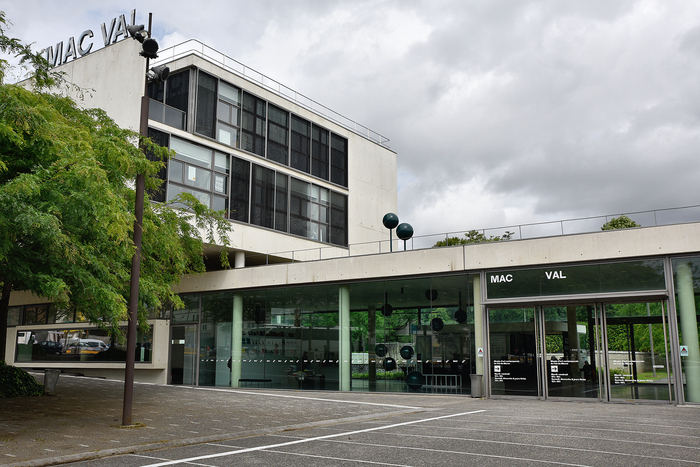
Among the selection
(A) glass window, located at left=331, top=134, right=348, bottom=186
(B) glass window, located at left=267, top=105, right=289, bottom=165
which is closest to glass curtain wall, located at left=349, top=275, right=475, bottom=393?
(B) glass window, located at left=267, top=105, right=289, bottom=165

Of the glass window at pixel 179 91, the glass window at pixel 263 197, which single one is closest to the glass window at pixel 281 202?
the glass window at pixel 263 197

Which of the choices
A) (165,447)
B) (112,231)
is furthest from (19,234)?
(165,447)

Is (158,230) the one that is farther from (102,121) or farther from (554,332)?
(554,332)

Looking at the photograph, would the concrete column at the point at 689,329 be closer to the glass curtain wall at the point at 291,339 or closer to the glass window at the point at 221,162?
the glass curtain wall at the point at 291,339

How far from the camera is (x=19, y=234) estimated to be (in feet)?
35.2

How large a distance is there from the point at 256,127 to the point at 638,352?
19.4 meters

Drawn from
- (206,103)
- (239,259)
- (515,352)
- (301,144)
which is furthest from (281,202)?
(515,352)

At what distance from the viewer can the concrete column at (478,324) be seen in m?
19.2

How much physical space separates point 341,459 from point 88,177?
20.6 ft

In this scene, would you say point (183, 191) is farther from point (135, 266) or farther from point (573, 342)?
point (573, 342)

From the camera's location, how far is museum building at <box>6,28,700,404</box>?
17125 millimetres

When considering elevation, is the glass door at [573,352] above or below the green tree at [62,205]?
below

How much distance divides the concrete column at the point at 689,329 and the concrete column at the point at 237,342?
16105 millimetres

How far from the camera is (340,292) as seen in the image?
22.8 meters
